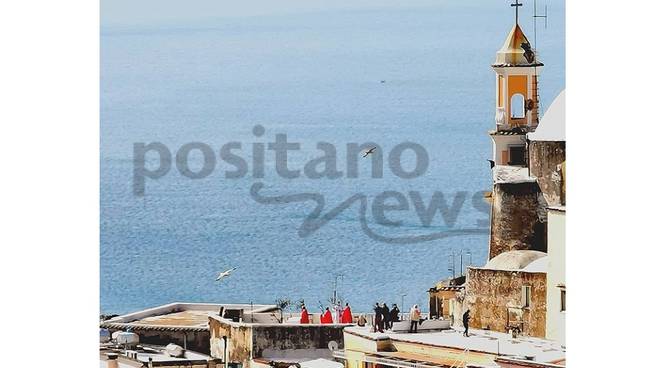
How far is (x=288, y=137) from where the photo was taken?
16812 mm

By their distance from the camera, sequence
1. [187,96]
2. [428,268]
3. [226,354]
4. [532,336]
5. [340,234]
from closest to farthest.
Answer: [532,336]
[226,354]
[428,268]
[340,234]
[187,96]

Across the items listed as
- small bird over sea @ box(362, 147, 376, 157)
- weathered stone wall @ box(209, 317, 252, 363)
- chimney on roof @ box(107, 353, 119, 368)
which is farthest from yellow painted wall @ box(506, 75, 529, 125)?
chimney on roof @ box(107, 353, 119, 368)

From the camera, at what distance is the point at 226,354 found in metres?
12.4

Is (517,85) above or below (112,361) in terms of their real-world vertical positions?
above

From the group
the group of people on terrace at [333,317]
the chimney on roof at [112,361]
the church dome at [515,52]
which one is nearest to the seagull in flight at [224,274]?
the group of people on terrace at [333,317]

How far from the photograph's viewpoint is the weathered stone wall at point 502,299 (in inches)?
425

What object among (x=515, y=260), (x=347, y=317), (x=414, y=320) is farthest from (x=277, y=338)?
(x=414, y=320)

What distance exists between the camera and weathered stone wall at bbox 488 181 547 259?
41.1ft

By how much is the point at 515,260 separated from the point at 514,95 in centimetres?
202

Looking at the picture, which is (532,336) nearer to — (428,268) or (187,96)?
(428,268)

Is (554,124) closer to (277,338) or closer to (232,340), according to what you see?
(277,338)

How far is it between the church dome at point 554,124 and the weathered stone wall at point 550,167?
48mm
